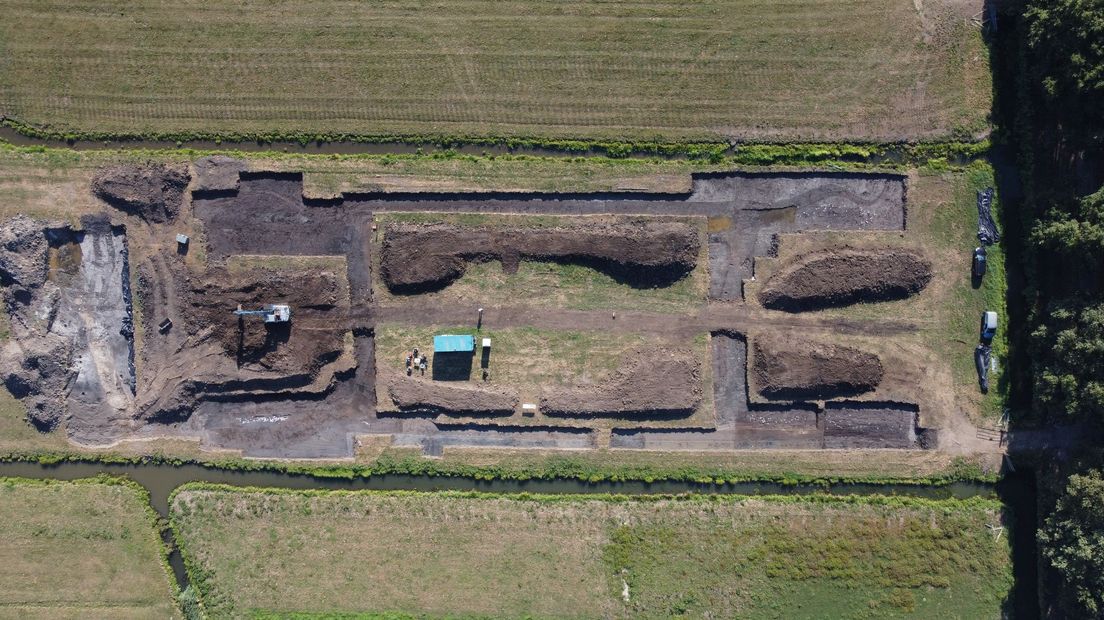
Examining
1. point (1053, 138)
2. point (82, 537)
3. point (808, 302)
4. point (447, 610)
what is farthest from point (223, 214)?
point (1053, 138)

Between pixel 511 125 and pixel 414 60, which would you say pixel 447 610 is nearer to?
pixel 511 125

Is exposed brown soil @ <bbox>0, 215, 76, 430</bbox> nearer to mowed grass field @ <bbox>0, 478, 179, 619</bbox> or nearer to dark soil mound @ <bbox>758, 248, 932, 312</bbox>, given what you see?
mowed grass field @ <bbox>0, 478, 179, 619</bbox>

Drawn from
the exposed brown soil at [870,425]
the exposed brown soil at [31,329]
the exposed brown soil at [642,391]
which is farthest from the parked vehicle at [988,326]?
the exposed brown soil at [31,329]

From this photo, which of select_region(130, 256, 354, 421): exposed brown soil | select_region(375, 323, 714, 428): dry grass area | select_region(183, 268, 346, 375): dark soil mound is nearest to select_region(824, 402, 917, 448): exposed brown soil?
select_region(375, 323, 714, 428): dry grass area

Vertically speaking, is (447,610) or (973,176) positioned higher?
(973,176)

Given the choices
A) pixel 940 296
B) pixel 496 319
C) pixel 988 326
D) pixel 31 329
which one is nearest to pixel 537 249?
pixel 496 319

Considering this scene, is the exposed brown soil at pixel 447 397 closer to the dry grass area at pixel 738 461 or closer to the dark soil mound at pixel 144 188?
the dry grass area at pixel 738 461
